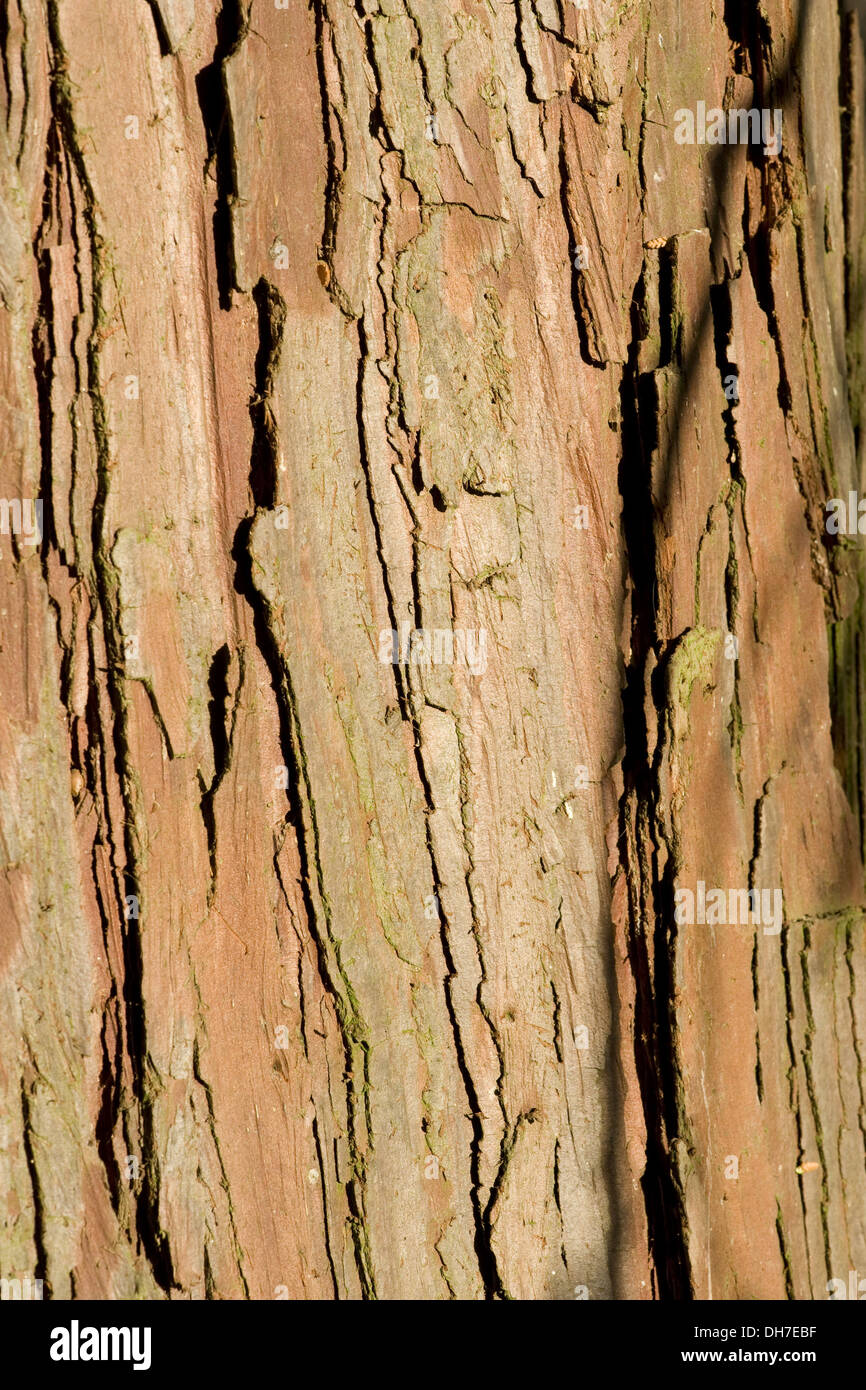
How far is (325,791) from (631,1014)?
0.51 meters

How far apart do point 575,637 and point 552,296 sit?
0.42 meters

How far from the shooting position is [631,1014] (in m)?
1.31

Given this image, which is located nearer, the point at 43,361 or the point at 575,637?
the point at 43,361

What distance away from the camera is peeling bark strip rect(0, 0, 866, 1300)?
1152 millimetres

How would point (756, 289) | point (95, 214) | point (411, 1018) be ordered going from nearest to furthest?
point (95, 214) → point (411, 1018) → point (756, 289)

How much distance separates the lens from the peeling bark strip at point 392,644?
1152 mm

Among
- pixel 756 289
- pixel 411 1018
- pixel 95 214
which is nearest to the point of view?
pixel 95 214

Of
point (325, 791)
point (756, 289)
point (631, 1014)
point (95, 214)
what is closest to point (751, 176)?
point (756, 289)

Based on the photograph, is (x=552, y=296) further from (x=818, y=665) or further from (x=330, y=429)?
(x=818, y=665)

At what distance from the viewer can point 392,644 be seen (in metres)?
1.21
